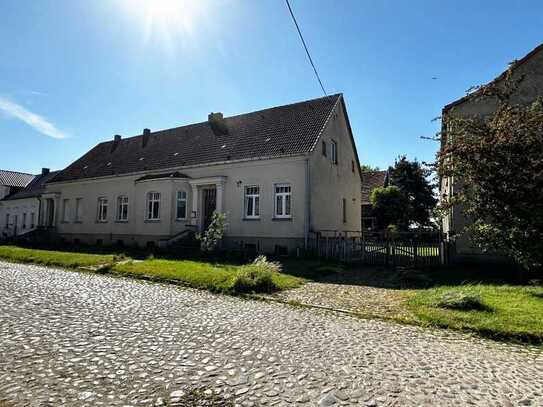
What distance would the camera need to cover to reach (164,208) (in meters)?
22.5

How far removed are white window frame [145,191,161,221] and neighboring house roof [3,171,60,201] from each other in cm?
1730

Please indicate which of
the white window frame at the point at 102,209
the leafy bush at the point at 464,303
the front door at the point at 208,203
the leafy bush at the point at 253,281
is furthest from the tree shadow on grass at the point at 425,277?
the white window frame at the point at 102,209

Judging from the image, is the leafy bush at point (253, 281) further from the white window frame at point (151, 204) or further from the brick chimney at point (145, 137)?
the brick chimney at point (145, 137)

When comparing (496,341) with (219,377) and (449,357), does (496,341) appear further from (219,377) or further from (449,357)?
(219,377)

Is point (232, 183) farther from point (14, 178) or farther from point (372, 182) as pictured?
point (14, 178)

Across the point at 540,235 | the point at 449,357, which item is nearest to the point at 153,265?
the point at 449,357

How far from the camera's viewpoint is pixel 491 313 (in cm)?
740

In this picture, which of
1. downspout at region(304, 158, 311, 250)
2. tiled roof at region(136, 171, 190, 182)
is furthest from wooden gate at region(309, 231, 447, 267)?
tiled roof at region(136, 171, 190, 182)

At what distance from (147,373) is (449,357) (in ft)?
13.1

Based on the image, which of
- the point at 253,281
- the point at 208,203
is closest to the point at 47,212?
Answer: the point at 208,203

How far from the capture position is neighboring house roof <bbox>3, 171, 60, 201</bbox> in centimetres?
3850

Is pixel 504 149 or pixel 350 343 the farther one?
pixel 504 149

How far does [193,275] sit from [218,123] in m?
16.1

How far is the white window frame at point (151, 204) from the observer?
23.1 m
